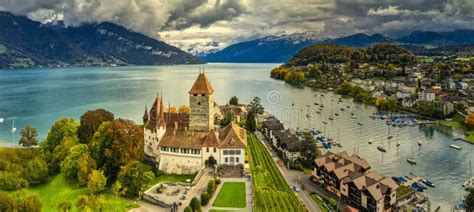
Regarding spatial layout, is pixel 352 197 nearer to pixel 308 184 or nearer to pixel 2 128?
pixel 308 184

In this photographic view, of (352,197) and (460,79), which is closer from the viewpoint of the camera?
(352,197)

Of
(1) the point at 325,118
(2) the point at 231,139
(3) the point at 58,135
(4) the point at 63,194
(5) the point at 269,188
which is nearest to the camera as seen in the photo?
(5) the point at 269,188

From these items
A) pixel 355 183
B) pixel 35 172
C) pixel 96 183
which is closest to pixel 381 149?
pixel 355 183

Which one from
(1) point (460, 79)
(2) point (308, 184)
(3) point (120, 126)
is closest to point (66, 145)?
(3) point (120, 126)

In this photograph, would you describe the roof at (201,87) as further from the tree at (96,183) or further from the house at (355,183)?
the house at (355,183)

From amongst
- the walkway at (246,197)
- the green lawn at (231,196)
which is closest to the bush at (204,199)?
the walkway at (246,197)

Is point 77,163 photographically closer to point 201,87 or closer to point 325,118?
point 201,87

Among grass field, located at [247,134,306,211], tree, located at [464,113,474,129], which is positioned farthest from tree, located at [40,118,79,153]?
tree, located at [464,113,474,129]
